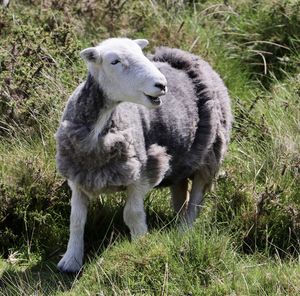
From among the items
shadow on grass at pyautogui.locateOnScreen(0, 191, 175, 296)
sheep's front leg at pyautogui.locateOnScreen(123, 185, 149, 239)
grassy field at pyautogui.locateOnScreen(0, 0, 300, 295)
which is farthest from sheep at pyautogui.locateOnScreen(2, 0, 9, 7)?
sheep's front leg at pyautogui.locateOnScreen(123, 185, 149, 239)

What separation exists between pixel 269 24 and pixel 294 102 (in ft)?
6.84

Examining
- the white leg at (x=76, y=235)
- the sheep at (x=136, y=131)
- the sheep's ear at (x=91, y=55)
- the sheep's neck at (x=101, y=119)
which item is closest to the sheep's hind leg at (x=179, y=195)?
the sheep at (x=136, y=131)

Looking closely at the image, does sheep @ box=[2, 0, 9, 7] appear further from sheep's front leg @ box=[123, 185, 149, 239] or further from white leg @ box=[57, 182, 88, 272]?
sheep's front leg @ box=[123, 185, 149, 239]

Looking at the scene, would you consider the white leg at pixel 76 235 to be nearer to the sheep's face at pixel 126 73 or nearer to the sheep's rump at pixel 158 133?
the sheep's rump at pixel 158 133

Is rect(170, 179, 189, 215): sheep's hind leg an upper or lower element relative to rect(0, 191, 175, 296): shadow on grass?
upper

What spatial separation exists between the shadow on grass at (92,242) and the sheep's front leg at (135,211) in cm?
14

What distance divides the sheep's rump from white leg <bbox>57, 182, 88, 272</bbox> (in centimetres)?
29

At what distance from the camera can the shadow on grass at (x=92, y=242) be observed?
646cm

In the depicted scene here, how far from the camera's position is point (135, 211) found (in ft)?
21.9

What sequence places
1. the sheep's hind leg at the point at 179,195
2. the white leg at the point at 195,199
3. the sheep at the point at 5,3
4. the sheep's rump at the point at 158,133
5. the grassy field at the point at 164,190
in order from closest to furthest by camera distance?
the grassy field at the point at 164,190
the sheep's rump at the point at 158,133
the white leg at the point at 195,199
the sheep's hind leg at the point at 179,195
the sheep at the point at 5,3

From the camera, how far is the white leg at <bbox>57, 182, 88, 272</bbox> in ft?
21.9

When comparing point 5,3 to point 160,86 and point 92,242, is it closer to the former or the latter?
point 92,242

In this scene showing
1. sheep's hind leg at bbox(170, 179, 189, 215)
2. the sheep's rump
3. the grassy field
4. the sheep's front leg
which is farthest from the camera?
sheep's hind leg at bbox(170, 179, 189, 215)

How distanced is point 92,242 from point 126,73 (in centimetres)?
160
